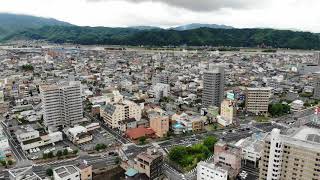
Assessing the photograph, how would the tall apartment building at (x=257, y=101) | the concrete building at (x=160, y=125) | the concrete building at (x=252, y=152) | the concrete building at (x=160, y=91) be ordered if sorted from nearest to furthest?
Result: the concrete building at (x=252, y=152), the concrete building at (x=160, y=125), the tall apartment building at (x=257, y=101), the concrete building at (x=160, y=91)

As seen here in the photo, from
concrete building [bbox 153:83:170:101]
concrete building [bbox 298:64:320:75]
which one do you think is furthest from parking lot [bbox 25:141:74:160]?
concrete building [bbox 298:64:320:75]

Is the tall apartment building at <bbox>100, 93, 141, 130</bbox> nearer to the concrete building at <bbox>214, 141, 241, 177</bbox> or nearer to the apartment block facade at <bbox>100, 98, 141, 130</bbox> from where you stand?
the apartment block facade at <bbox>100, 98, 141, 130</bbox>

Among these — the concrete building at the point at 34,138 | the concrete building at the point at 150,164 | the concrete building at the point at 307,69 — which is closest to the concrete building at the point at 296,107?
the concrete building at the point at 150,164

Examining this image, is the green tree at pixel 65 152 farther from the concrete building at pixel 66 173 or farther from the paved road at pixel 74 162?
the concrete building at pixel 66 173

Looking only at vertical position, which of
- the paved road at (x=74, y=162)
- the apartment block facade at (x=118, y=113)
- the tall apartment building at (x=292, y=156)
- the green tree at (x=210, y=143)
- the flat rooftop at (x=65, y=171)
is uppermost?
the tall apartment building at (x=292, y=156)

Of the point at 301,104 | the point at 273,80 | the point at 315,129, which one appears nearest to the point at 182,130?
the point at 315,129

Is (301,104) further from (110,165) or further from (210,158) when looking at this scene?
(110,165)
